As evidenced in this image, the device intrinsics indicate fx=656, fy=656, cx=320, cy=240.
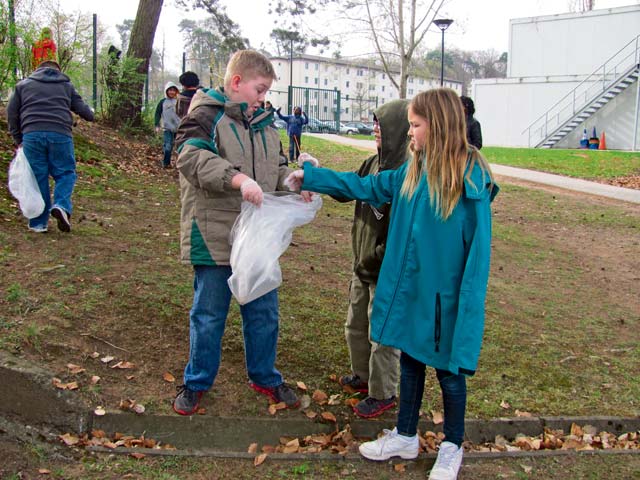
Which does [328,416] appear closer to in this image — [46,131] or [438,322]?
[438,322]

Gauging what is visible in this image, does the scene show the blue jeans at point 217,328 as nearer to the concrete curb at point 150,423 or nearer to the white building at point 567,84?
the concrete curb at point 150,423

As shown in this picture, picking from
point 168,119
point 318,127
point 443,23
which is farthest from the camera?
point 318,127

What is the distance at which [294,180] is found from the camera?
330 cm

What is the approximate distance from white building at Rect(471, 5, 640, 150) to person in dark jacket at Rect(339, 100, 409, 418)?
98.8 feet

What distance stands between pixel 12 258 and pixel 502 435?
13.5 ft

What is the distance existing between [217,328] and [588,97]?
1301 inches

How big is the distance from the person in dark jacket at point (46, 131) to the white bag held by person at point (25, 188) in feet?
0.46

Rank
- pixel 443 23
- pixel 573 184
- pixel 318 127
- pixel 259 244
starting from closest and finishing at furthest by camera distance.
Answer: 1. pixel 259 244
2. pixel 573 184
3. pixel 443 23
4. pixel 318 127

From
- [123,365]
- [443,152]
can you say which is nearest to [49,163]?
[123,365]

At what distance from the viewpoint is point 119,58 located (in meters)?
12.8

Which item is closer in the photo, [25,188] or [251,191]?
[251,191]

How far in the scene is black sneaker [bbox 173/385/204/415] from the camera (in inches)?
137

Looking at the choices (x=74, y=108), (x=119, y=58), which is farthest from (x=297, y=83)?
(x=74, y=108)

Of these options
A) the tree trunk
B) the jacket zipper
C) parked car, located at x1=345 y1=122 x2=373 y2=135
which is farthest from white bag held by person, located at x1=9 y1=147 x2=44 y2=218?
parked car, located at x1=345 y1=122 x2=373 y2=135
